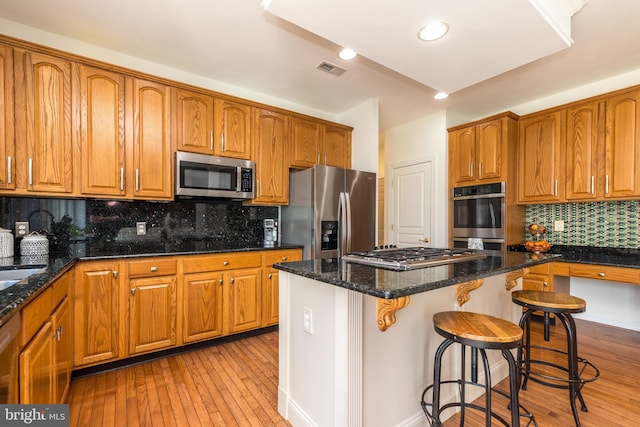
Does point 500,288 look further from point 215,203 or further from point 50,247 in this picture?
point 50,247

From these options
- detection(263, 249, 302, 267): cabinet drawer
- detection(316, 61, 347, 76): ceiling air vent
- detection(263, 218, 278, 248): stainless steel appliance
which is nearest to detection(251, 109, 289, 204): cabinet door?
detection(263, 218, 278, 248): stainless steel appliance

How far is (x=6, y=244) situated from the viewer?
2074 mm

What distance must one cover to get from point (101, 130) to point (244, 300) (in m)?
1.86

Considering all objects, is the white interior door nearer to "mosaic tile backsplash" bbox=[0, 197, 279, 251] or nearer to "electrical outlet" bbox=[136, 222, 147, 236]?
"mosaic tile backsplash" bbox=[0, 197, 279, 251]

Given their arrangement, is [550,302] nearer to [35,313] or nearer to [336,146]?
[35,313]

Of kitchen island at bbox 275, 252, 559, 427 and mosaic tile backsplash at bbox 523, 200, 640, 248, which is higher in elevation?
mosaic tile backsplash at bbox 523, 200, 640, 248

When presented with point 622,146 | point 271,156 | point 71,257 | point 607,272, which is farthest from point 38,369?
point 622,146

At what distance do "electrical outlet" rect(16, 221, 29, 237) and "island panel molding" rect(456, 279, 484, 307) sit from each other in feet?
10.5

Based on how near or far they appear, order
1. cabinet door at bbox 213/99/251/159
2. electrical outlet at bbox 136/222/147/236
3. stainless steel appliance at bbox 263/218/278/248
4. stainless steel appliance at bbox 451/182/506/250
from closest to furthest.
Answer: electrical outlet at bbox 136/222/147/236 < cabinet door at bbox 213/99/251/159 < stainless steel appliance at bbox 451/182/506/250 < stainless steel appliance at bbox 263/218/278/248

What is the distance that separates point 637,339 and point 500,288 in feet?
6.53

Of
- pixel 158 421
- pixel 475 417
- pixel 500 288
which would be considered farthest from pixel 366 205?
pixel 158 421

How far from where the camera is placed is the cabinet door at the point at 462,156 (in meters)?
Answer: 3.77

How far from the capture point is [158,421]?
1732 mm

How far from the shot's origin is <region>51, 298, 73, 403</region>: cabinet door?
1577 mm
